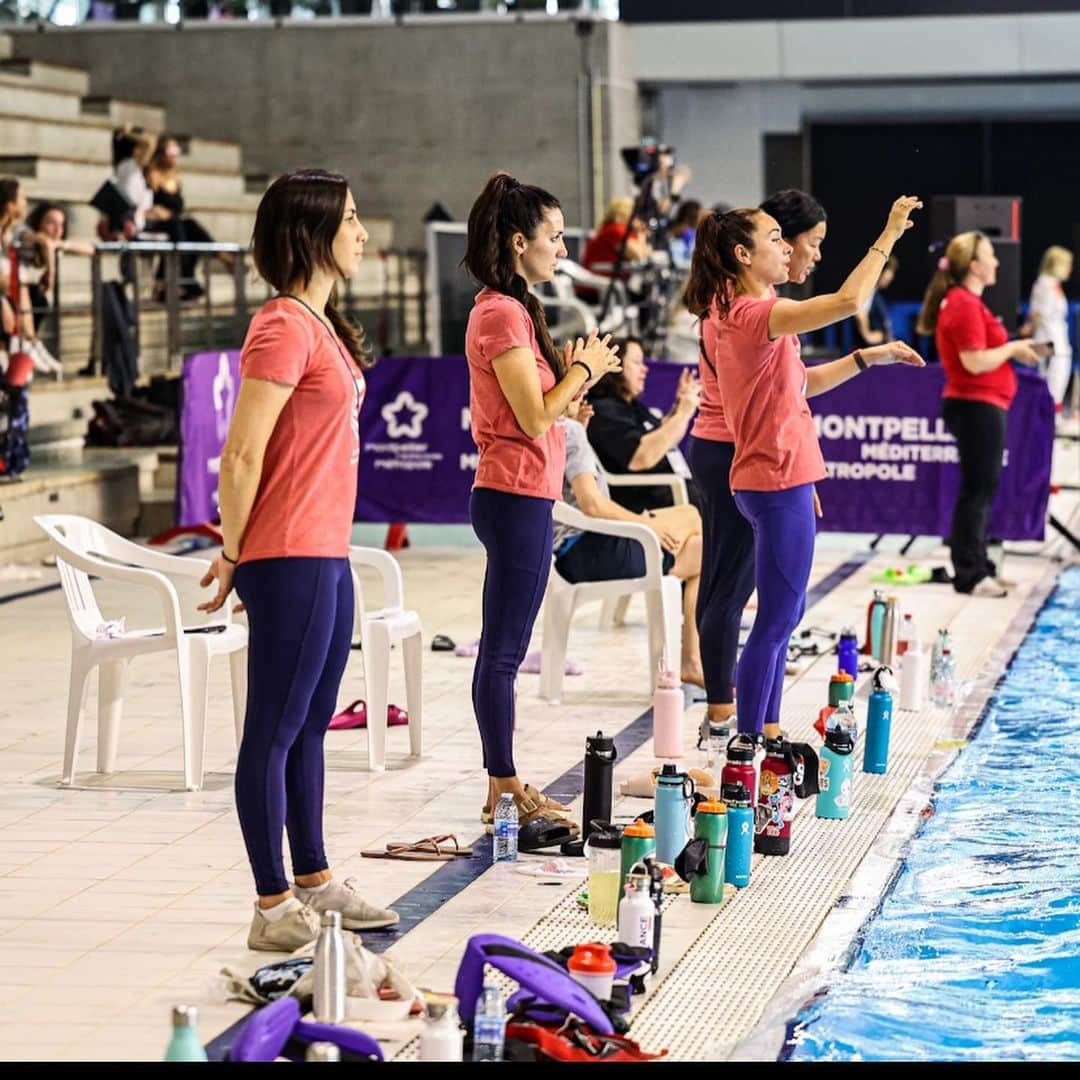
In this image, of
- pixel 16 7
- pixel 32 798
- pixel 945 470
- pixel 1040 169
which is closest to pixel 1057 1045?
pixel 32 798

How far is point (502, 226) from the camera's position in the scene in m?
5.29

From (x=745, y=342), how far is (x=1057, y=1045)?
2.36m

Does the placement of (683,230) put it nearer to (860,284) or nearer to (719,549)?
(719,549)

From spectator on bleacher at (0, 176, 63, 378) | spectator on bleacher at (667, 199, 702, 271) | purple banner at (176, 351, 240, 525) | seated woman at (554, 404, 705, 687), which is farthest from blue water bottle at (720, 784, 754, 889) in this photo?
spectator on bleacher at (667, 199, 702, 271)

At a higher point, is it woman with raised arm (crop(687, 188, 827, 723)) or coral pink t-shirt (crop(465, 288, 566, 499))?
coral pink t-shirt (crop(465, 288, 566, 499))

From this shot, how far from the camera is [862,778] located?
6.38 meters

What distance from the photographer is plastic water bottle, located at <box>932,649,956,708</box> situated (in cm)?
757

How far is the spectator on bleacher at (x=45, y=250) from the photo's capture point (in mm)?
12484

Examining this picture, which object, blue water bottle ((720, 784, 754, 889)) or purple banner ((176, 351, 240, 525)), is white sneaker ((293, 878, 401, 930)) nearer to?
blue water bottle ((720, 784, 754, 889))

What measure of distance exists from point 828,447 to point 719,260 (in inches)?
210

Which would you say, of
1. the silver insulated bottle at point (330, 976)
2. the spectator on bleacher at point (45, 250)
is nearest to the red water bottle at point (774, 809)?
the silver insulated bottle at point (330, 976)

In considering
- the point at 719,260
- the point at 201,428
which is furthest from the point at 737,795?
the point at 201,428

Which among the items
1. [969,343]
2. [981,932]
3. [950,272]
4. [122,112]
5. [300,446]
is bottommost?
[981,932]

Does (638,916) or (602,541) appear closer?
(638,916)
